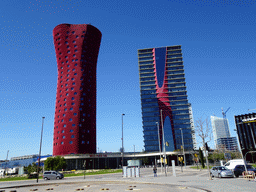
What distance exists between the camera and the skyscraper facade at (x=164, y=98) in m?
127

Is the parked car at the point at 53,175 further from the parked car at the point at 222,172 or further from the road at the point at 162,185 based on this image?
the parked car at the point at 222,172

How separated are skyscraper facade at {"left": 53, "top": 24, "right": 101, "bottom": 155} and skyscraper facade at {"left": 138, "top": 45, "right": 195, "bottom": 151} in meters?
47.9

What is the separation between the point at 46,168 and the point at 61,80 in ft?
148

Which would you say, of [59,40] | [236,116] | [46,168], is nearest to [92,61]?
[59,40]

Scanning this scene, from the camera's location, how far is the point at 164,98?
442 ft

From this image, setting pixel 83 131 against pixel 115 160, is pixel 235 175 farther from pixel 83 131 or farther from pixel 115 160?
pixel 115 160

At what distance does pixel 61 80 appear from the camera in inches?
3730

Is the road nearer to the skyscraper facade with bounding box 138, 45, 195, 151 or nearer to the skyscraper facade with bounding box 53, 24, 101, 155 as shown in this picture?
the skyscraper facade with bounding box 53, 24, 101, 155

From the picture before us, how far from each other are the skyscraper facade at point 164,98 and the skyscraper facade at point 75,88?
47.9 meters

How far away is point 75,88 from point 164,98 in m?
66.8

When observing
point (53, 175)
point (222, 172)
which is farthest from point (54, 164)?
point (222, 172)

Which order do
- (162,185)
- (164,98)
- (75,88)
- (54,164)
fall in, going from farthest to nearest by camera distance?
(164,98) < (75,88) < (54,164) < (162,185)

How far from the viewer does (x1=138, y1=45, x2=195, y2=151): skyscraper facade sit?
12744 cm

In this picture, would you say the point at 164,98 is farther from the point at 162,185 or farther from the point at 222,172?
the point at 162,185
